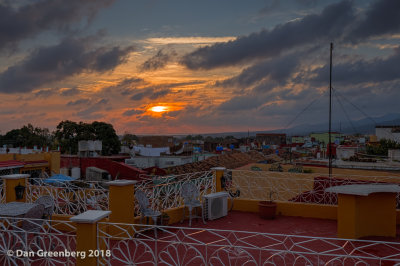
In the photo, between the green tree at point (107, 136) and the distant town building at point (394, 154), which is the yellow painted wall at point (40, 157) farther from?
the distant town building at point (394, 154)

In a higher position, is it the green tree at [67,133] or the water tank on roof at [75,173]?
the green tree at [67,133]

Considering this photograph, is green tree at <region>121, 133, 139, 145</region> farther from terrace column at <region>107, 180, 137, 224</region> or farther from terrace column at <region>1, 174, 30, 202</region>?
terrace column at <region>107, 180, 137, 224</region>

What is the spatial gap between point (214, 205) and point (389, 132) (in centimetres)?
4310

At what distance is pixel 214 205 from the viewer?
313 inches

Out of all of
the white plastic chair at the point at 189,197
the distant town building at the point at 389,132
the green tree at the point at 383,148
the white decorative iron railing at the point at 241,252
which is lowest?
the white decorative iron railing at the point at 241,252

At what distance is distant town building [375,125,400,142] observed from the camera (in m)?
39.2

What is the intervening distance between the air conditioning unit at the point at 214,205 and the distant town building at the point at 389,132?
122 feet

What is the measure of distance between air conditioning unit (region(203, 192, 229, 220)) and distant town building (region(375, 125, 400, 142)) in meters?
37.1

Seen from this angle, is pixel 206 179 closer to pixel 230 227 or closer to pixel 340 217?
pixel 230 227

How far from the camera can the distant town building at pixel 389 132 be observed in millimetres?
39247

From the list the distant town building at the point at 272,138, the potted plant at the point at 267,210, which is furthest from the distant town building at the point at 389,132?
the distant town building at the point at 272,138

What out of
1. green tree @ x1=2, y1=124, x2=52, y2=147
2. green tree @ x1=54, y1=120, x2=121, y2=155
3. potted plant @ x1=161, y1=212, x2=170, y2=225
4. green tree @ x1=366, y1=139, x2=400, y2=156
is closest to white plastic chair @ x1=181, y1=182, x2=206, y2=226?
potted plant @ x1=161, y1=212, x2=170, y2=225

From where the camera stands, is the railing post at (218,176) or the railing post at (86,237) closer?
the railing post at (86,237)

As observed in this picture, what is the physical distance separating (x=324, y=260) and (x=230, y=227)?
98.0 inches
